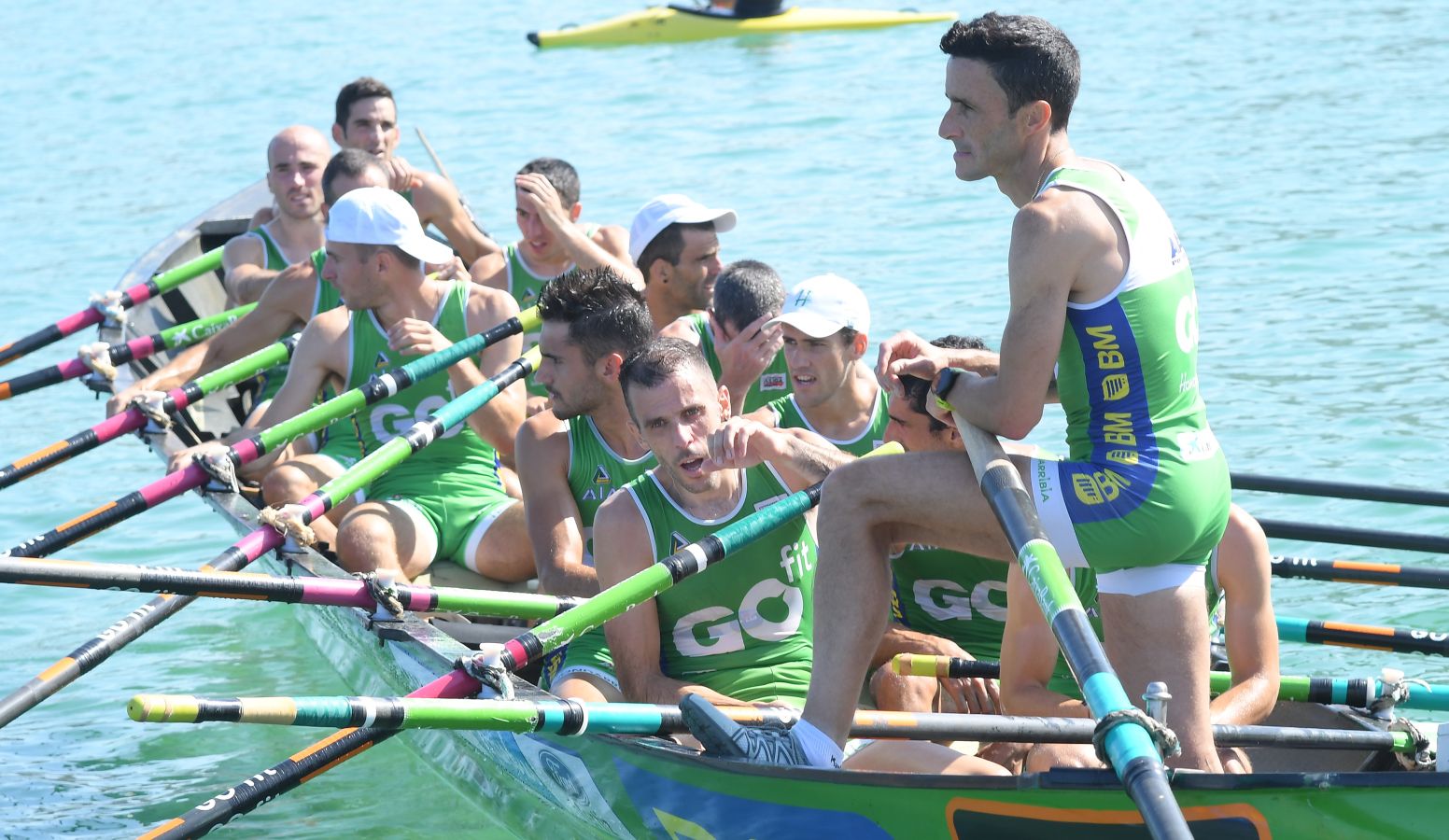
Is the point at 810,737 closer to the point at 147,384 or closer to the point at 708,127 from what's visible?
the point at 147,384

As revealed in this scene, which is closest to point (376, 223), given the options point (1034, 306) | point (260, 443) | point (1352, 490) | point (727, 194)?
point (260, 443)

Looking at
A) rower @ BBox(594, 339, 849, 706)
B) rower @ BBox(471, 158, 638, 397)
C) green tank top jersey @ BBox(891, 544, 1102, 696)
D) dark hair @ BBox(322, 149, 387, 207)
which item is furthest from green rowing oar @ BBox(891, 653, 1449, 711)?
dark hair @ BBox(322, 149, 387, 207)

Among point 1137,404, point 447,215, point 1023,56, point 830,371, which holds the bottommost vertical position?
point 447,215

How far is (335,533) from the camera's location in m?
6.89

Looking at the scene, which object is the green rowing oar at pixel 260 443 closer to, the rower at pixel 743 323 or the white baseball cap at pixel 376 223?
the white baseball cap at pixel 376 223

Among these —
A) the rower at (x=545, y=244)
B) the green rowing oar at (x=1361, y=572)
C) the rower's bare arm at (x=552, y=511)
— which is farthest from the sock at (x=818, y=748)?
the rower at (x=545, y=244)

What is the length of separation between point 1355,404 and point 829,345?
596 centimetres

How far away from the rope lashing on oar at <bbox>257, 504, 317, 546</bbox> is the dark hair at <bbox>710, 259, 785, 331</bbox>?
1.67 metres

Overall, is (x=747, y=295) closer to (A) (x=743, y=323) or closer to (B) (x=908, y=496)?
(A) (x=743, y=323)

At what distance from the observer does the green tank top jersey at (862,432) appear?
18.7 ft

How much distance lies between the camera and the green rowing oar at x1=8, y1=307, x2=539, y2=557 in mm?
6668

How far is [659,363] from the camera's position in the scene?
4945 mm

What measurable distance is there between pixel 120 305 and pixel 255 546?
13.5ft

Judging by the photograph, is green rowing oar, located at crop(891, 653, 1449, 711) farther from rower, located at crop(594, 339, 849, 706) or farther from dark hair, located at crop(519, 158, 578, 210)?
dark hair, located at crop(519, 158, 578, 210)
